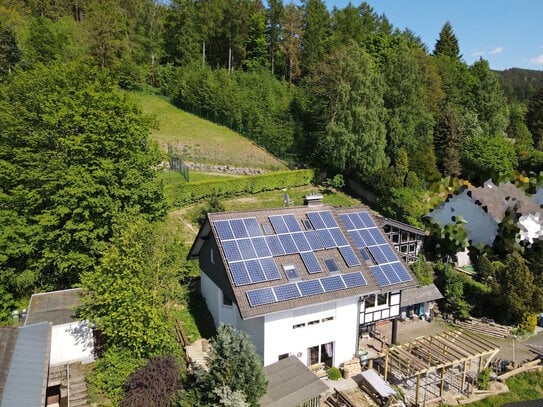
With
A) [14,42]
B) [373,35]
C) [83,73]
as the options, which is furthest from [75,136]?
[373,35]

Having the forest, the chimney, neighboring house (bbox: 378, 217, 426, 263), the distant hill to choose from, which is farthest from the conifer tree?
the chimney

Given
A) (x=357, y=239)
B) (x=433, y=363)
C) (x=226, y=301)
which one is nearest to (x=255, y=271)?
(x=226, y=301)

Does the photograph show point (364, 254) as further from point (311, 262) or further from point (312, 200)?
point (312, 200)

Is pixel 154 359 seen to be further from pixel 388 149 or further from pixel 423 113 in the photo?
pixel 423 113

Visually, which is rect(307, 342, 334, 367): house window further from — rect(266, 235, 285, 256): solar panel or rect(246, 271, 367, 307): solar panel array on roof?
rect(266, 235, 285, 256): solar panel

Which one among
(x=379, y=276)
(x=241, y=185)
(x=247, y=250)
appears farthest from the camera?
(x=241, y=185)

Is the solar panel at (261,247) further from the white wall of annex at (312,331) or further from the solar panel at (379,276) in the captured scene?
the solar panel at (379,276)

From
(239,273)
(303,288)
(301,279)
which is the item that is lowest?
(303,288)

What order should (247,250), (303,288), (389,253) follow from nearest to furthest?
1. (303,288)
2. (247,250)
3. (389,253)
